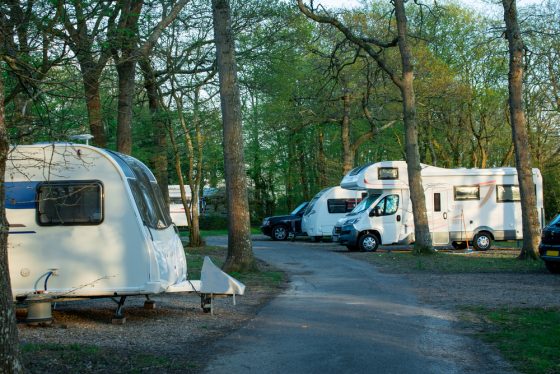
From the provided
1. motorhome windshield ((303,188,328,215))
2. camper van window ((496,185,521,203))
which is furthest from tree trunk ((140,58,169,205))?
camper van window ((496,185,521,203))

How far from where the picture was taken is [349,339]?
28.5ft

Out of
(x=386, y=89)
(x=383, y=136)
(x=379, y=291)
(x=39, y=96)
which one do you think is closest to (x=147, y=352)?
(x=39, y=96)

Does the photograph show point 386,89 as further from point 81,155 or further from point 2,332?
point 2,332

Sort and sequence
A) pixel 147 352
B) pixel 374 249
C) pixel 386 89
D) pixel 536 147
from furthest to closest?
pixel 536 147, pixel 386 89, pixel 374 249, pixel 147 352

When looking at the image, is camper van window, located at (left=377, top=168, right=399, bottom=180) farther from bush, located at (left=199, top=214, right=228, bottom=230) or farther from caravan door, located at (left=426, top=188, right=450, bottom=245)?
bush, located at (left=199, top=214, right=228, bottom=230)

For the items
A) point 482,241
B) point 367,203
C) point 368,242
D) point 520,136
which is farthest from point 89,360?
point 482,241

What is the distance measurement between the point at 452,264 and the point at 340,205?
49.1 feet

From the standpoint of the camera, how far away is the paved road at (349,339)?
7.39 m

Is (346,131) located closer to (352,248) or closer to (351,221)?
(351,221)

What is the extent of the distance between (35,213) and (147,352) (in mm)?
3413

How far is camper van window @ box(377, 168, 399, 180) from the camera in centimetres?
2750

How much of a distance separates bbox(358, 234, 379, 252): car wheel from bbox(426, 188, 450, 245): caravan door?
2248 mm

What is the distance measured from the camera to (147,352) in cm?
823

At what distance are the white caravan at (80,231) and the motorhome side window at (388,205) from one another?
17.4 meters
